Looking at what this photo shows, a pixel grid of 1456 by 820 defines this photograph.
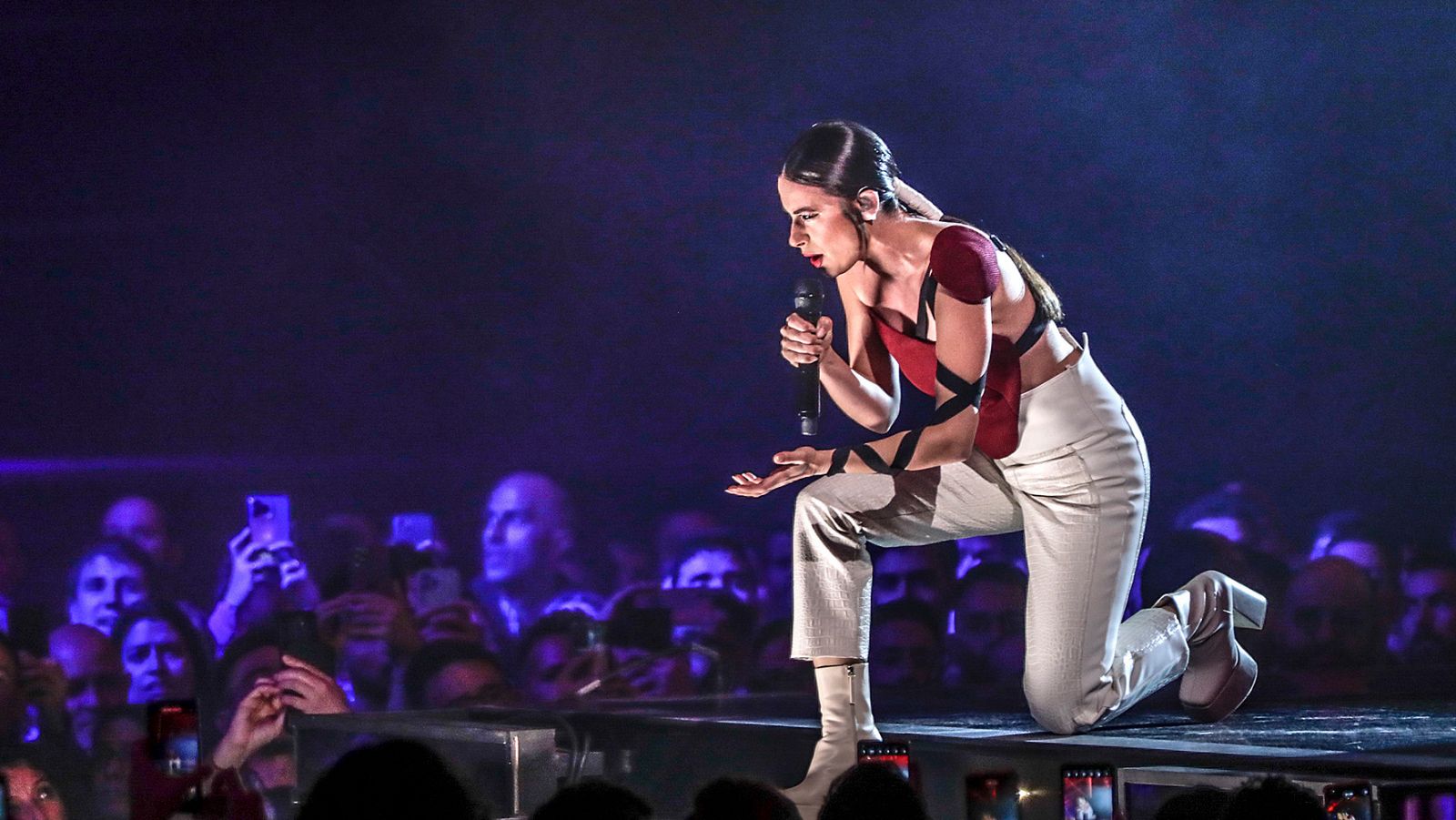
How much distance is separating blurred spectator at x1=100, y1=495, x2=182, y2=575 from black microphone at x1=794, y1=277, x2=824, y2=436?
2619mm

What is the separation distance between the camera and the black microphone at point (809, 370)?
2656 millimetres

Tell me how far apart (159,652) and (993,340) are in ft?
9.81

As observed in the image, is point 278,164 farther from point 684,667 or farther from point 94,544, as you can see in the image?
point 684,667

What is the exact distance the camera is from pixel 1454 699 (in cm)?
356

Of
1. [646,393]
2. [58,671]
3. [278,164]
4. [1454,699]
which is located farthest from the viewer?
[646,393]

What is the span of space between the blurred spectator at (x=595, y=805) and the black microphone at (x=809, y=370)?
4.45 ft

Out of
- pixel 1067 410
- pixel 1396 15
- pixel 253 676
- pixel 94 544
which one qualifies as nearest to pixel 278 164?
pixel 94 544

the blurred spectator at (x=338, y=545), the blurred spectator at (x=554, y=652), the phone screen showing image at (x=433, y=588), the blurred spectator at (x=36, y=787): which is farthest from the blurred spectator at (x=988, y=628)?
the blurred spectator at (x=36, y=787)

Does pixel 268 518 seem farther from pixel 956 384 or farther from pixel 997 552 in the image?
pixel 956 384

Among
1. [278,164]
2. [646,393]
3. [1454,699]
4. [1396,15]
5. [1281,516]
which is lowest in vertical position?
[1454,699]

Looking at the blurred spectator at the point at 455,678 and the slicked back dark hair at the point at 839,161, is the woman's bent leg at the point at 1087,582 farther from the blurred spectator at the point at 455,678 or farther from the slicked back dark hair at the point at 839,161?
the blurred spectator at the point at 455,678

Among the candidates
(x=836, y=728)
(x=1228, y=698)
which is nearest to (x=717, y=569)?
(x=1228, y=698)

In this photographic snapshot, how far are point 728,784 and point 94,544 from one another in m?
3.56

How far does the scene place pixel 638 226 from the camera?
16.4ft
